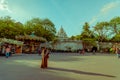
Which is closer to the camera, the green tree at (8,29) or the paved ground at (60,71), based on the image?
the paved ground at (60,71)

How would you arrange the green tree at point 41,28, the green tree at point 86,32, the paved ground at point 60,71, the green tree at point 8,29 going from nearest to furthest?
1. the paved ground at point 60,71
2. the green tree at point 8,29
3. the green tree at point 41,28
4. the green tree at point 86,32

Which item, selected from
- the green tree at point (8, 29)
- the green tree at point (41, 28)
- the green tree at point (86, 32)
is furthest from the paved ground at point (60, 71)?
the green tree at point (86, 32)

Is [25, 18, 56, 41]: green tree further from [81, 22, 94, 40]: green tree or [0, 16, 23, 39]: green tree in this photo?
[81, 22, 94, 40]: green tree

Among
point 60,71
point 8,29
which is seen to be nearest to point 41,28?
point 8,29

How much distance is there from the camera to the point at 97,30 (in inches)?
2997

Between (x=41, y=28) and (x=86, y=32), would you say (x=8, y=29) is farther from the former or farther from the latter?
(x=86, y=32)

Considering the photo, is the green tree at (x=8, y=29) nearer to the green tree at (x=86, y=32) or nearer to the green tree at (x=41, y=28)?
the green tree at (x=41, y=28)

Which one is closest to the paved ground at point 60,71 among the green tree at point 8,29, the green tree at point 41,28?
the green tree at point 8,29

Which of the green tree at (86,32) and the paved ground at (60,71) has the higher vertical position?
the green tree at (86,32)

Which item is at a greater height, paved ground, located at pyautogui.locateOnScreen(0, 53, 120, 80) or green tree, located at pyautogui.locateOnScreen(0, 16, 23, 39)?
green tree, located at pyautogui.locateOnScreen(0, 16, 23, 39)

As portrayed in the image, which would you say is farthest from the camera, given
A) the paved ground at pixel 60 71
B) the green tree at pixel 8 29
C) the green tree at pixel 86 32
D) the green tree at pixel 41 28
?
the green tree at pixel 86 32

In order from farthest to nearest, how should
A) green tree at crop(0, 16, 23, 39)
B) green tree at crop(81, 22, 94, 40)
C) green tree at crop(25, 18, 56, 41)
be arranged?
green tree at crop(81, 22, 94, 40) → green tree at crop(25, 18, 56, 41) → green tree at crop(0, 16, 23, 39)

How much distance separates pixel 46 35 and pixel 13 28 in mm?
14439

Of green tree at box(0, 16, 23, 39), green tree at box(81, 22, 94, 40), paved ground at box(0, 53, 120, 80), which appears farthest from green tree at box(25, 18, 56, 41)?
paved ground at box(0, 53, 120, 80)
